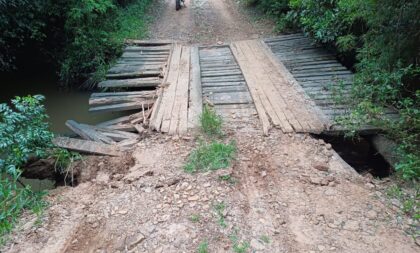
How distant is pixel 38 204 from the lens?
347cm

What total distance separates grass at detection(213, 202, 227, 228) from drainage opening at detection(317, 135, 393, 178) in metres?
2.17

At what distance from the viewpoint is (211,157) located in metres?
3.96

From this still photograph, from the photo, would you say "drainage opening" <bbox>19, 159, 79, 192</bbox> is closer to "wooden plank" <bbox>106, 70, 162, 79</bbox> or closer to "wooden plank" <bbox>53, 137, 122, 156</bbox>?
"wooden plank" <bbox>53, 137, 122, 156</bbox>

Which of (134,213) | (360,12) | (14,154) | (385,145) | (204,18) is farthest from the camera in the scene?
(204,18)

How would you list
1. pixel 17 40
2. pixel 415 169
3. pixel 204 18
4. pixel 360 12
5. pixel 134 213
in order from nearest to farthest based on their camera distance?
pixel 134 213 < pixel 415 169 < pixel 360 12 < pixel 17 40 < pixel 204 18

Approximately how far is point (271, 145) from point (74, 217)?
2544 mm

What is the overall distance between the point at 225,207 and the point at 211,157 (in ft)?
2.68

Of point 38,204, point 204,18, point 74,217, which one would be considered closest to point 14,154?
point 38,204

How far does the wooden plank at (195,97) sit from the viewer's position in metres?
4.96

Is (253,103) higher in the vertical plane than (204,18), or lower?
lower

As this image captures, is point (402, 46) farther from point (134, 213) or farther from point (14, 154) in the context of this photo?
point (14, 154)

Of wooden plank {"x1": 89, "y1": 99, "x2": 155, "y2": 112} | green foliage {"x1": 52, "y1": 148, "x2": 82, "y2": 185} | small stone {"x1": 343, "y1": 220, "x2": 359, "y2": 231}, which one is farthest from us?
wooden plank {"x1": 89, "y1": 99, "x2": 155, "y2": 112}

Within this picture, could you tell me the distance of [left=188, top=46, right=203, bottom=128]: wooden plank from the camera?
4959 millimetres

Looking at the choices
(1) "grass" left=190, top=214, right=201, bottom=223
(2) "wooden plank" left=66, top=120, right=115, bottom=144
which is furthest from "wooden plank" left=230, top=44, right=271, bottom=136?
(2) "wooden plank" left=66, top=120, right=115, bottom=144
